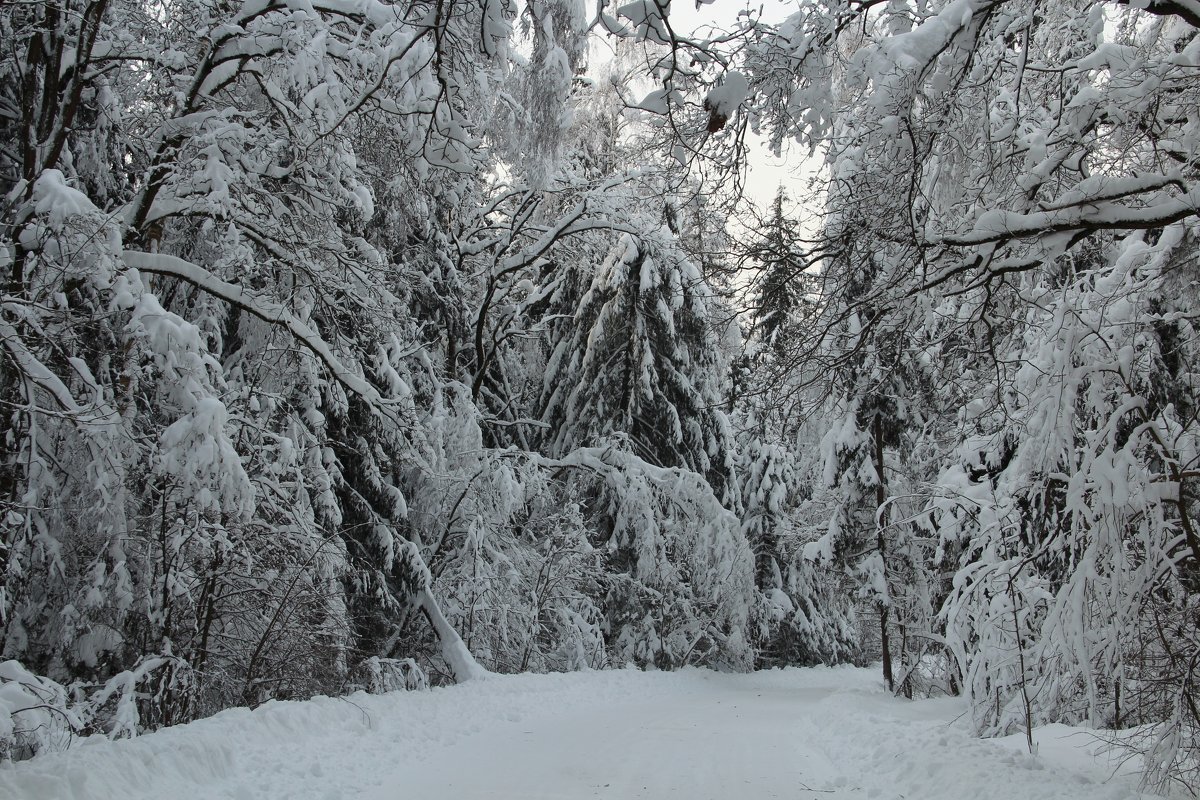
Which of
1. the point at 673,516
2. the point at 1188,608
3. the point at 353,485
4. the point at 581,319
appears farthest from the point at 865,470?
the point at 1188,608

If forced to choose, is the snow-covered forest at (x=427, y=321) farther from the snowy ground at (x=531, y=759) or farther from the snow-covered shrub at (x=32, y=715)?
the snowy ground at (x=531, y=759)

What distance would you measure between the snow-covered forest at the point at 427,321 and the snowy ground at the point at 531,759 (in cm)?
44

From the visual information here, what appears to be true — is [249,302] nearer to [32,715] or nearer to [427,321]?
[32,715]

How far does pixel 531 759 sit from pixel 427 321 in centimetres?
777

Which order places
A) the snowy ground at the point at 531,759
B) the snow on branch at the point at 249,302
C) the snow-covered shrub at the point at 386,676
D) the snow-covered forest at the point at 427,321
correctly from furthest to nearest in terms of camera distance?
the snow-covered shrub at the point at 386,676, the snow on branch at the point at 249,302, the snowy ground at the point at 531,759, the snow-covered forest at the point at 427,321

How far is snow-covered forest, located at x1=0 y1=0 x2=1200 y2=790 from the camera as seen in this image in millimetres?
4102

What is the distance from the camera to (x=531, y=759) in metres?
6.59

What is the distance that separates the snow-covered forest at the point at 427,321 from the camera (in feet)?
13.5

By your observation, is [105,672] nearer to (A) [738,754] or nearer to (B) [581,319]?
(A) [738,754]

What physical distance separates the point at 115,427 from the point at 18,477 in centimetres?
85

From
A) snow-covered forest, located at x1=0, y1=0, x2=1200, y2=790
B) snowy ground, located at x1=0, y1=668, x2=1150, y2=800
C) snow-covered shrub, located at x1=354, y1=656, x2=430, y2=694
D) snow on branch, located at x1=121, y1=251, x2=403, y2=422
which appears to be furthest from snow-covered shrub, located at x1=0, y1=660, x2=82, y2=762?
snow-covered shrub, located at x1=354, y1=656, x2=430, y2=694

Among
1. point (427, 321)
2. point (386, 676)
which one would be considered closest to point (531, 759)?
point (386, 676)

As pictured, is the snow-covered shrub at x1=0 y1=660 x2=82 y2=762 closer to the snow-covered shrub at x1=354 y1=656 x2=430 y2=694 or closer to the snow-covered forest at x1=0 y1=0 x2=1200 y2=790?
the snow-covered forest at x1=0 y1=0 x2=1200 y2=790

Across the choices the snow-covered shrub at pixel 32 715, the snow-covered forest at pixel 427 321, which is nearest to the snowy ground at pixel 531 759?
the snow-covered shrub at pixel 32 715
